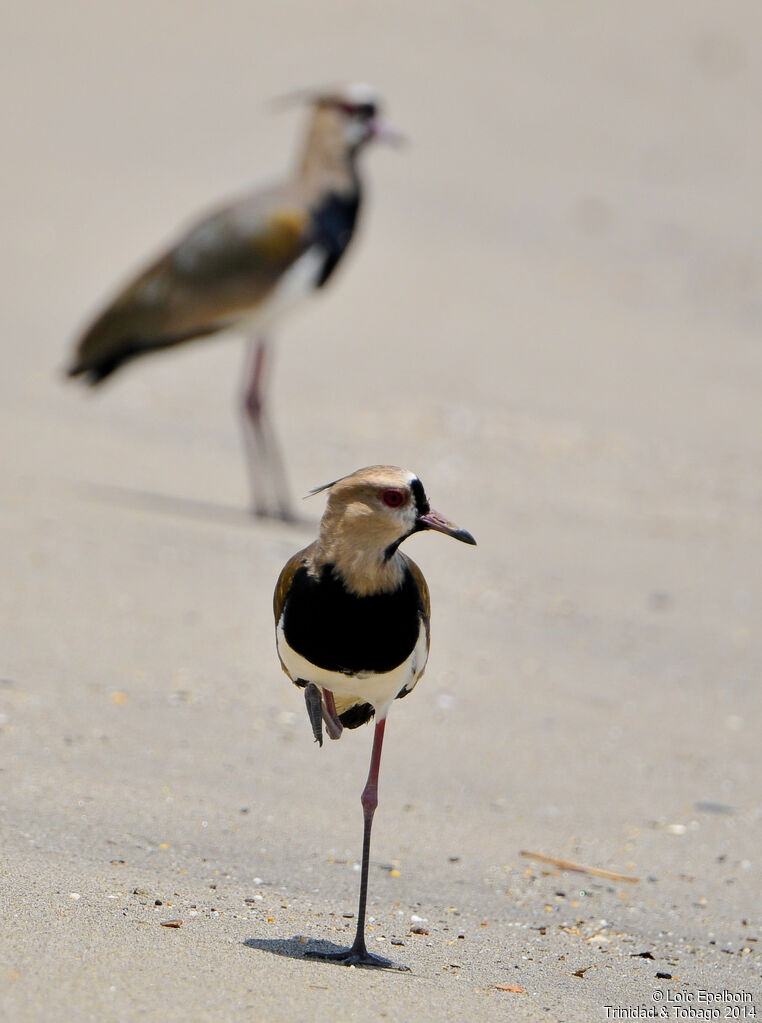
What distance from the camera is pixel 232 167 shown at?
13188 millimetres

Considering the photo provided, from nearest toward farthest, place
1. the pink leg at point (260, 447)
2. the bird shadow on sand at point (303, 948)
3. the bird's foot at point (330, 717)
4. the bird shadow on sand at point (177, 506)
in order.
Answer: the bird shadow on sand at point (303, 948) < the bird's foot at point (330, 717) < the bird shadow on sand at point (177, 506) < the pink leg at point (260, 447)

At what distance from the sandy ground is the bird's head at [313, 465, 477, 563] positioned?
96 cm

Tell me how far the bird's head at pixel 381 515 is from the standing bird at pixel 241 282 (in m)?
4.67

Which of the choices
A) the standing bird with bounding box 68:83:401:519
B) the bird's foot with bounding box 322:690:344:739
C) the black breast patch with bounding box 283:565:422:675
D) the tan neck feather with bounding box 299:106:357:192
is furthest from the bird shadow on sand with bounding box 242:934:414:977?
the tan neck feather with bounding box 299:106:357:192

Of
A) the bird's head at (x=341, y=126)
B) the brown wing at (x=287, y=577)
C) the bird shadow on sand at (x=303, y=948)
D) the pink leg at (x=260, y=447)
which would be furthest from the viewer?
the bird's head at (x=341, y=126)

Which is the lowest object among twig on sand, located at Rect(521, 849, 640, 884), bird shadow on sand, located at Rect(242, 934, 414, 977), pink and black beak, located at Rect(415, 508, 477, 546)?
twig on sand, located at Rect(521, 849, 640, 884)

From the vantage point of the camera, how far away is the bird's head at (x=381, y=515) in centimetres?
358

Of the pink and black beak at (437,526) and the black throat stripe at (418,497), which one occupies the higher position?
the black throat stripe at (418,497)

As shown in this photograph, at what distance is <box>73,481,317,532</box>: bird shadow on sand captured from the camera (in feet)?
24.4

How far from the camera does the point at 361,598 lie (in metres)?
3.60

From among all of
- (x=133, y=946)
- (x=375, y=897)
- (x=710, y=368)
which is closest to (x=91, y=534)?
(x=375, y=897)

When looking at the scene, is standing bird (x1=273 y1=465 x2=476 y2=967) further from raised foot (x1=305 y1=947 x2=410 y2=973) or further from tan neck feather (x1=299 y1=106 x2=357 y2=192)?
tan neck feather (x1=299 y1=106 x2=357 y2=192)

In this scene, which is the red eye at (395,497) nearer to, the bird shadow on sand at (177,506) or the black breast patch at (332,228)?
the bird shadow on sand at (177,506)

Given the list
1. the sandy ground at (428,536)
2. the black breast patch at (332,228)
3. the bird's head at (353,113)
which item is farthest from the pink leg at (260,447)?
the bird's head at (353,113)
